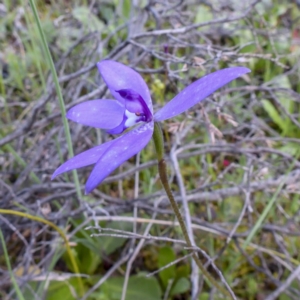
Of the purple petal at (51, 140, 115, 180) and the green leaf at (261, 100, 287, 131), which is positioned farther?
the green leaf at (261, 100, 287, 131)

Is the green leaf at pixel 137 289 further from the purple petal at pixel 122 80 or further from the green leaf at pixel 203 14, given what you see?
the green leaf at pixel 203 14

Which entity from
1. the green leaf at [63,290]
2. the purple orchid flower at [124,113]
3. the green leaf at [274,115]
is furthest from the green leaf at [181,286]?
the green leaf at [274,115]

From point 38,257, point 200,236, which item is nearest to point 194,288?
point 200,236

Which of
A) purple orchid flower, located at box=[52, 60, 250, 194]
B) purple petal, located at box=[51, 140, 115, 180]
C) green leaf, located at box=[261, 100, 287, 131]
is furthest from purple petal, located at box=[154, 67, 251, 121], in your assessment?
green leaf, located at box=[261, 100, 287, 131]

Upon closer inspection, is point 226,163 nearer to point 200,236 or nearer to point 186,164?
point 186,164

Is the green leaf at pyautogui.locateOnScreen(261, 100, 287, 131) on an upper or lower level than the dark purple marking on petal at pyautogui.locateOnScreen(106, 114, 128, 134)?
lower

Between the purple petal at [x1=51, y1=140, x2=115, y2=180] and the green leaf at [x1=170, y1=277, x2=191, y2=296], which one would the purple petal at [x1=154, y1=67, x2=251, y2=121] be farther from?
the green leaf at [x1=170, y1=277, x2=191, y2=296]

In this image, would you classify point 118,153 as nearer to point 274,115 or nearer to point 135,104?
point 135,104
